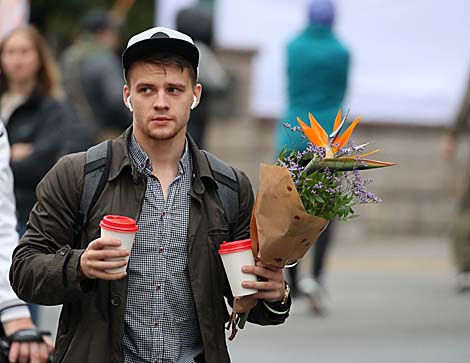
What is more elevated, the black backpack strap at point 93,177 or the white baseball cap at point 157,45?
the white baseball cap at point 157,45

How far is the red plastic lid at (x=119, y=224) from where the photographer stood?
3.44 metres

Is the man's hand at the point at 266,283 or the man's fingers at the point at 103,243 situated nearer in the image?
the man's fingers at the point at 103,243

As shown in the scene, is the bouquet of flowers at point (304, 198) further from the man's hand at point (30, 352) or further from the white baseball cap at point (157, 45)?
the man's hand at point (30, 352)

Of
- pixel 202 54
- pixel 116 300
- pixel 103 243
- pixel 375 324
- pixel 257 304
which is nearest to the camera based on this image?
pixel 103 243

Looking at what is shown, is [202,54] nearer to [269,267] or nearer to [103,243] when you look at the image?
[269,267]

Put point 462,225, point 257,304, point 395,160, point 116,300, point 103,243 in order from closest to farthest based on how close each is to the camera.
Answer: point 103,243 → point 116,300 → point 257,304 → point 462,225 → point 395,160

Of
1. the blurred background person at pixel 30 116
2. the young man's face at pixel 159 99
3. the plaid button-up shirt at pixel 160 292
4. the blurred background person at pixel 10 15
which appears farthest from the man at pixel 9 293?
the blurred background person at pixel 10 15

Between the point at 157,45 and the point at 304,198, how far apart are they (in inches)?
24.9

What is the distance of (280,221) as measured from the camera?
355cm

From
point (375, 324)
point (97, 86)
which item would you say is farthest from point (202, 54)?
point (375, 324)

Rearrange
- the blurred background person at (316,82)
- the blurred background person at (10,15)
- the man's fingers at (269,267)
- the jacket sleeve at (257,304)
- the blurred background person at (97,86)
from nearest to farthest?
the man's fingers at (269,267) → the jacket sleeve at (257,304) → the blurred background person at (316,82) → the blurred background person at (10,15) → the blurred background person at (97,86)

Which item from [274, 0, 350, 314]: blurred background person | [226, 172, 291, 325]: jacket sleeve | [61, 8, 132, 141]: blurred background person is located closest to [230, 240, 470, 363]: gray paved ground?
[274, 0, 350, 314]: blurred background person

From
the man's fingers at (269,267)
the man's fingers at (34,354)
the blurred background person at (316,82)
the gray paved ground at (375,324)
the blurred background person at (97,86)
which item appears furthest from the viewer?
the blurred background person at (97,86)

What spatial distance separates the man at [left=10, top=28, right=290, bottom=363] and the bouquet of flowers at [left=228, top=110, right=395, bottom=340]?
105 mm
